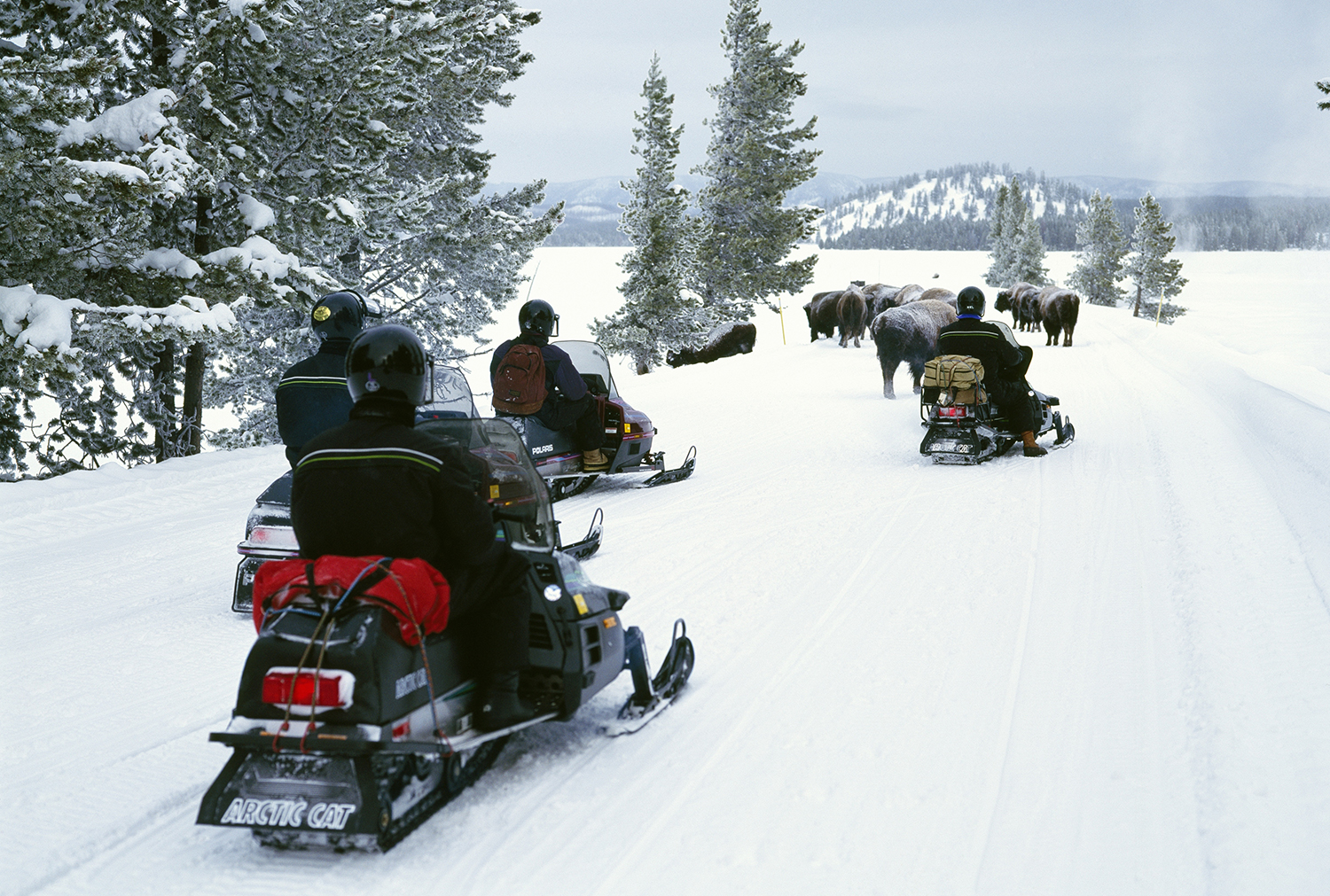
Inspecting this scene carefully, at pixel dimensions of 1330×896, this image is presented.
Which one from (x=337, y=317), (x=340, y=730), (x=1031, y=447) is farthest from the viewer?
(x=1031, y=447)

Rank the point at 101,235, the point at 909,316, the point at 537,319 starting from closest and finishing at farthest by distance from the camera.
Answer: the point at 537,319
the point at 101,235
the point at 909,316

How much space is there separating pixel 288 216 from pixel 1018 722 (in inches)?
411

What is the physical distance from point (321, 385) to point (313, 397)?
9 cm

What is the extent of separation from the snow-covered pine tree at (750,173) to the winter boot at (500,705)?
28506 millimetres

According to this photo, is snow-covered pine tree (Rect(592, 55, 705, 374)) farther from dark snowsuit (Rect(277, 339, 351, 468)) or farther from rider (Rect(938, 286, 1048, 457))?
dark snowsuit (Rect(277, 339, 351, 468))

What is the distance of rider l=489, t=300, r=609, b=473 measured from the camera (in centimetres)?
838

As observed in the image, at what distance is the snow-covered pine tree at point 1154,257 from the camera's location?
63.4 m

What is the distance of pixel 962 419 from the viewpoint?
998 centimetres

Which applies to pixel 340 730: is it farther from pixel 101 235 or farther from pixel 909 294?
pixel 909 294

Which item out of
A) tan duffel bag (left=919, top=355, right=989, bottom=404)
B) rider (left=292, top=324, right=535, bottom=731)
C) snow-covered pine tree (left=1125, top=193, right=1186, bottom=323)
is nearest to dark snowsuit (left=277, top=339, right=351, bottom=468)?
rider (left=292, top=324, right=535, bottom=731)

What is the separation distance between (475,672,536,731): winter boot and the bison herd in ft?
42.4

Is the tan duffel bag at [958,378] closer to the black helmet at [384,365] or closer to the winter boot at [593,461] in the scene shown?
the winter boot at [593,461]

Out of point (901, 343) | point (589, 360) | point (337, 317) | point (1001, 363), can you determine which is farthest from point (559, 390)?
point (901, 343)

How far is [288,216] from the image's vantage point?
11.5 m
